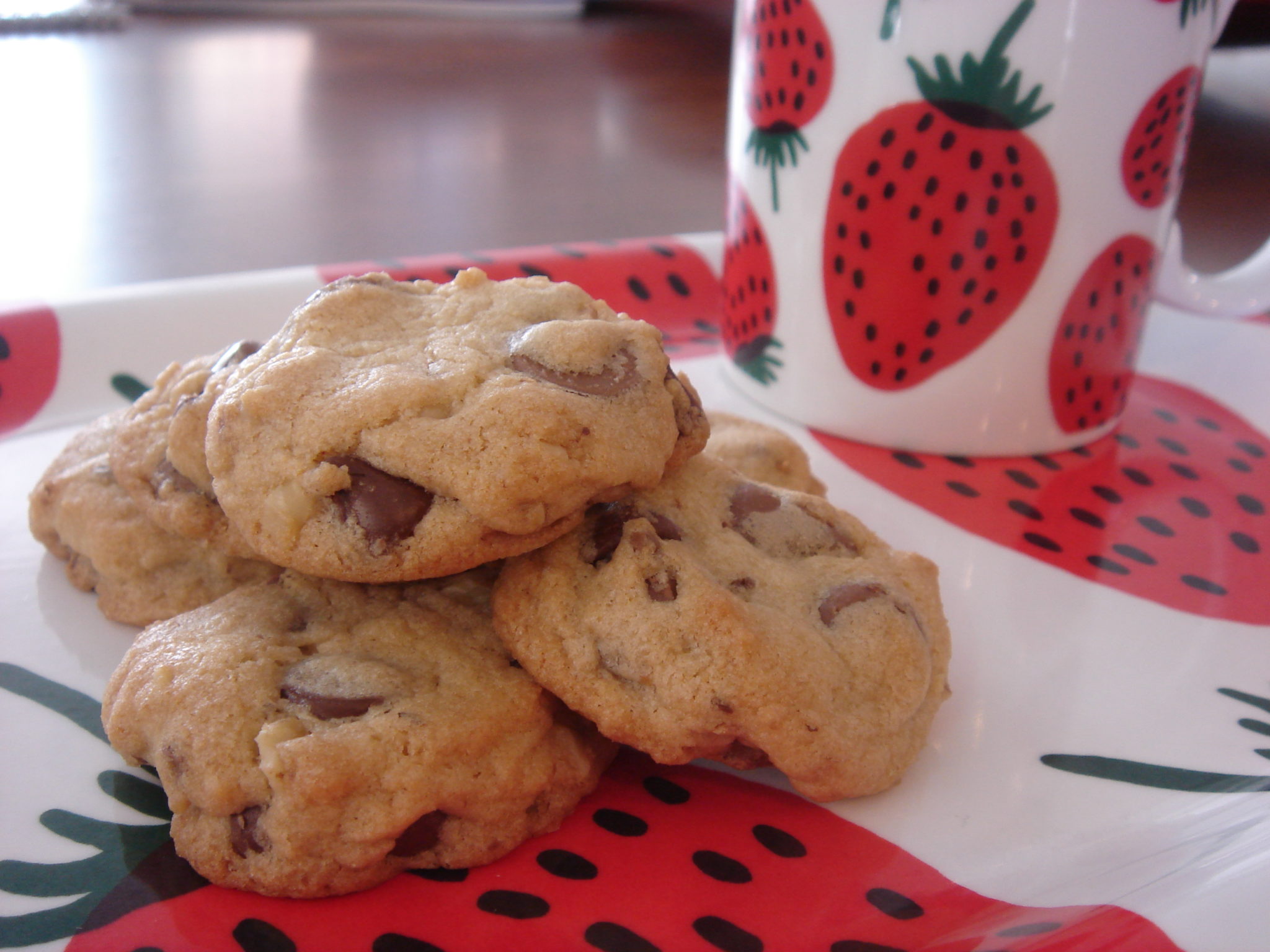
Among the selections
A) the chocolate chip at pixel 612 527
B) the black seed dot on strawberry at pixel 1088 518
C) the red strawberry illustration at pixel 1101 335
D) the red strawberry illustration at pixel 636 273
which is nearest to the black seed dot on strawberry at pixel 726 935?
the chocolate chip at pixel 612 527

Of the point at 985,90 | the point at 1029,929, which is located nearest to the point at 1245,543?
the point at 985,90

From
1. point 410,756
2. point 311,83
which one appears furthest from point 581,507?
point 311,83

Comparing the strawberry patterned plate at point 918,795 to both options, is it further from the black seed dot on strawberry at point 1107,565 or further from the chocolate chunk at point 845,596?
the chocolate chunk at point 845,596

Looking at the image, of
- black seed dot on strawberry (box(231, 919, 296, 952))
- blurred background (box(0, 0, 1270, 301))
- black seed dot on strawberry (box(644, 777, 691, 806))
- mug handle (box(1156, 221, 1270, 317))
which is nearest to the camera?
black seed dot on strawberry (box(231, 919, 296, 952))

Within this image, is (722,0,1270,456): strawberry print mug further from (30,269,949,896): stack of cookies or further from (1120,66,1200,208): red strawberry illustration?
(30,269,949,896): stack of cookies

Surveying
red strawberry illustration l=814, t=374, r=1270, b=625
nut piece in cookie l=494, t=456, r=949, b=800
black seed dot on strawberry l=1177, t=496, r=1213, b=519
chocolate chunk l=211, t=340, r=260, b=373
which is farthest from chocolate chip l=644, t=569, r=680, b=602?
black seed dot on strawberry l=1177, t=496, r=1213, b=519

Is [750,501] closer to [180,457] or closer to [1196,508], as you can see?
[180,457]
